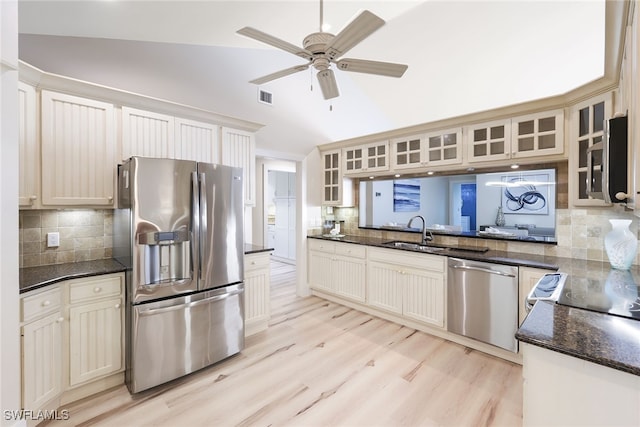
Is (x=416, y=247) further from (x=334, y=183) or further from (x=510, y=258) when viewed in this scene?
(x=334, y=183)

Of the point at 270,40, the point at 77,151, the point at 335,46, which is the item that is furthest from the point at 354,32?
the point at 77,151

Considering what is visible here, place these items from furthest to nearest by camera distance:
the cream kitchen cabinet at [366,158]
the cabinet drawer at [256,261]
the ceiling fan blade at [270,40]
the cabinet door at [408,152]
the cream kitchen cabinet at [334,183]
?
the cream kitchen cabinet at [334,183] < the cream kitchen cabinet at [366,158] < the cabinet door at [408,152] < the cabinet drawer at [256,261] < the ceiling fan blade at [270,40]

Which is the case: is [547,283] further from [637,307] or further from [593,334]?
[593,334]

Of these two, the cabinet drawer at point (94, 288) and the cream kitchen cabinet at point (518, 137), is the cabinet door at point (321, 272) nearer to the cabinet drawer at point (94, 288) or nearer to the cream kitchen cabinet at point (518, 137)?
the cream kitchen cabinet at point (518, 137)

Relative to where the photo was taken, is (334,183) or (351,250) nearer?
(351,250)

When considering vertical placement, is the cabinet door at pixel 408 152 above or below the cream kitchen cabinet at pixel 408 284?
above

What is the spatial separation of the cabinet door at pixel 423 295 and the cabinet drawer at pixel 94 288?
2.77 m

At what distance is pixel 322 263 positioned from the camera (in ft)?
14.1

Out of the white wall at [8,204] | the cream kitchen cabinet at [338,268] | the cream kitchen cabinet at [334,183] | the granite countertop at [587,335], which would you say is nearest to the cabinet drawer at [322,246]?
the cream kitchen cabinet at [338,268]

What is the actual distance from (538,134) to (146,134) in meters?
3.58

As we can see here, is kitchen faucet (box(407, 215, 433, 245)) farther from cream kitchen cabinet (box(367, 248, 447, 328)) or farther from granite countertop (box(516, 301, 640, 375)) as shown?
granite countertop (box(516, 301, 640, 375))

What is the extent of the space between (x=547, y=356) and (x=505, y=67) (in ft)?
11.0

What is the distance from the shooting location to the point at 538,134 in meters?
2.68

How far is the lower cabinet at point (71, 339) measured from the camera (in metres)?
1.72
